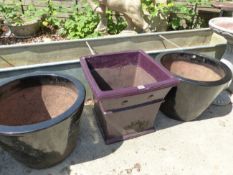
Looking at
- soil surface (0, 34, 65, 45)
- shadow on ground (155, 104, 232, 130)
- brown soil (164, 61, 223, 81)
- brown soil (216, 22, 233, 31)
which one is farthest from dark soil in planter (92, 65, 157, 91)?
soil surface (0, 34, 65, 45)

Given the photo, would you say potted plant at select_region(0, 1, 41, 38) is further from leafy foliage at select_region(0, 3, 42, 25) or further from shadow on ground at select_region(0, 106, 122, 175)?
shadow on ground at select_region(0, 106, 122, 175)

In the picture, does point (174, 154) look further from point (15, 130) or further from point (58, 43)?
point (58, 43)

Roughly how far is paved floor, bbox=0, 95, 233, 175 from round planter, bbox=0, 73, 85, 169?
16 centimetres

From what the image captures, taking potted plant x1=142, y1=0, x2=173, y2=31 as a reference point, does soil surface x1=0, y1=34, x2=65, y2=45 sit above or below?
below

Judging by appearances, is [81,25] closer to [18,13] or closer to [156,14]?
[156,14]

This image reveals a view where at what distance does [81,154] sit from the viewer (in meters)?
2.01

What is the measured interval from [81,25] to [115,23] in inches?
23.7

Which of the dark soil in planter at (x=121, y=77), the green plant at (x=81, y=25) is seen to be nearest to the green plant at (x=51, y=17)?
the green plant at (x=81, y=25)

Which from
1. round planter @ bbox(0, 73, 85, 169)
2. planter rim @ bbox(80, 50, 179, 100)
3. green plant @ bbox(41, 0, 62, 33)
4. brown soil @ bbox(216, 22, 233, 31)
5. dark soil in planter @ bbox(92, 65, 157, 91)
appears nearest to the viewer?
round planter @ bbox(0, 73, 85, 169)

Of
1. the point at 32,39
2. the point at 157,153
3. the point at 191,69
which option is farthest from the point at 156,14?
the point at 157,153

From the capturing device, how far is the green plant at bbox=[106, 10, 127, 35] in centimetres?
372

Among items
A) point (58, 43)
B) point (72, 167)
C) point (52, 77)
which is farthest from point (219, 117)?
point (58, 43)

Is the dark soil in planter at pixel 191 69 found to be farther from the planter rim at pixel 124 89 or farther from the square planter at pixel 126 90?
the planter rim at pixel 124 89

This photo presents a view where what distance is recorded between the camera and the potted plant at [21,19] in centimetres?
373
